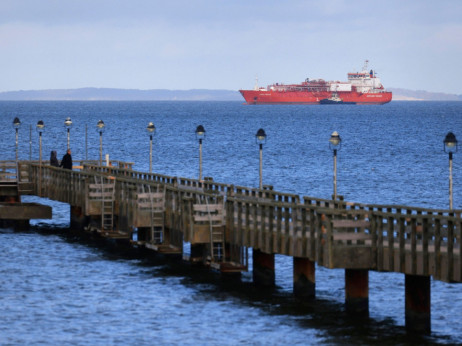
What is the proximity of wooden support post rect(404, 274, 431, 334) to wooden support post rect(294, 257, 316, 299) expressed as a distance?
12.8ft

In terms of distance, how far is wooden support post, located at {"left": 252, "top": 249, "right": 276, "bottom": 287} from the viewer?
3183 cm

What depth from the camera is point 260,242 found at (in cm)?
2977

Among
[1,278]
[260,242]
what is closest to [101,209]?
[1,278]

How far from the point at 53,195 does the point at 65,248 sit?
4623mm

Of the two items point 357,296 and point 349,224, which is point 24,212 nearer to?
point 357,296

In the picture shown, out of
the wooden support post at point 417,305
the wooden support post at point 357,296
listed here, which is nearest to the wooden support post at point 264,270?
the wooden support post at point 357,296

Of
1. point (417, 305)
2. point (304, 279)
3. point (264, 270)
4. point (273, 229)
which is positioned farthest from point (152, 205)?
point (417, 305)

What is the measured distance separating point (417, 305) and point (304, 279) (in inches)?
177

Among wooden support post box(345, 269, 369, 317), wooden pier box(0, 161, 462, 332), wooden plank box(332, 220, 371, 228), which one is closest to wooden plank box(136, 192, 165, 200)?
wooden pier box(0, 161, 462, 332)

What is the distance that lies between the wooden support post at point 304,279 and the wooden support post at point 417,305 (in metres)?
3.90

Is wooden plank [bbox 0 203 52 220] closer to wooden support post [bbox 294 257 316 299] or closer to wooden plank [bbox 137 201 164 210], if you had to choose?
wooden plank [bbox 137 201 164 210]

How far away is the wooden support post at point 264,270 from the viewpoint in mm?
31828

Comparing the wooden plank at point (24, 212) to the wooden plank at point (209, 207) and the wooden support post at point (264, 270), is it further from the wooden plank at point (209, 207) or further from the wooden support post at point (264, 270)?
the wooden support post at point (264, 270)

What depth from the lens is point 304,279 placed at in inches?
1178
